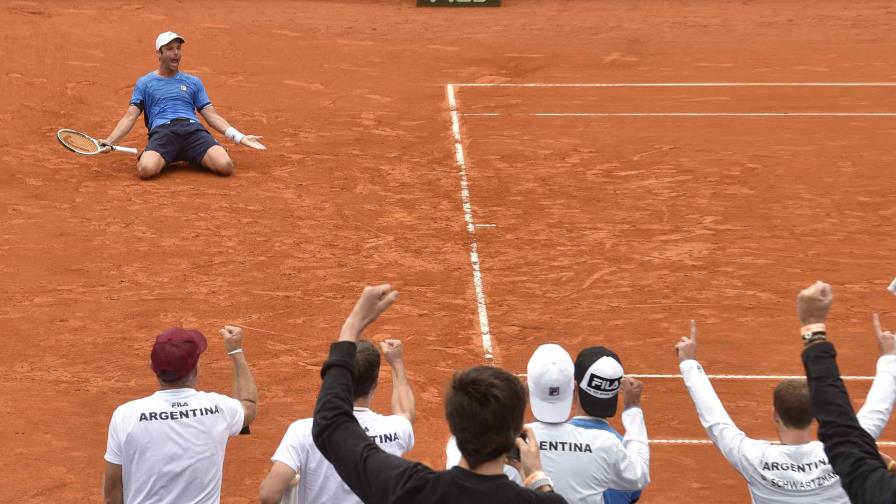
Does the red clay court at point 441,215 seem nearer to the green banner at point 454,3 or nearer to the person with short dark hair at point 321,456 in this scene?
the green banner at point 454,3

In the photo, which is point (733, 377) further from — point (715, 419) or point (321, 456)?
point (321, 456)

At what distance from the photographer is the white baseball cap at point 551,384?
17.5 feet

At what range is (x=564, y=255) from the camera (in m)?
13.2

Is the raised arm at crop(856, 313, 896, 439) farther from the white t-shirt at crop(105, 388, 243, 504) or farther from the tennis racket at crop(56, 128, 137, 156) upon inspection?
the tennis racket at crop(56, 128, 137, 156)

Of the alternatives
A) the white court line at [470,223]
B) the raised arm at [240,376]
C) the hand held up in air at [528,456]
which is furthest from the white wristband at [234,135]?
the hand held up in air at [528,456]

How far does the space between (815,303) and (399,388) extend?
236cm

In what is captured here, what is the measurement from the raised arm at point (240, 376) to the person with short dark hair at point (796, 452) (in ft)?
7.95

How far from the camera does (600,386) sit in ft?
18.6

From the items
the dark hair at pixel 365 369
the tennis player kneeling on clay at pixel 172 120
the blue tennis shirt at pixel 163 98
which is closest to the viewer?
the dark hair at pixel 365 369

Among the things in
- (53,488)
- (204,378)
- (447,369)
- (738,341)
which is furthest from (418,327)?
(53,488)

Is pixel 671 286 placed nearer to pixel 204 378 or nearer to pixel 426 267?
pixel 426 267

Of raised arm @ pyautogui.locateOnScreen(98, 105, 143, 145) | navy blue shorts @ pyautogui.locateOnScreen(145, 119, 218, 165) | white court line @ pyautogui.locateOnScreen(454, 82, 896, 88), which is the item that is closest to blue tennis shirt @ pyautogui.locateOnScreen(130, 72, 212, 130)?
navy blue shorts @ pyautogui.locateOnScreen(145, 119, 218, 165)

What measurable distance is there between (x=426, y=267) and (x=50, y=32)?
40.8 feet

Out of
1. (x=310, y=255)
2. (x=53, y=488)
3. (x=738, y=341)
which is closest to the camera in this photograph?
(x=53, y=488)
